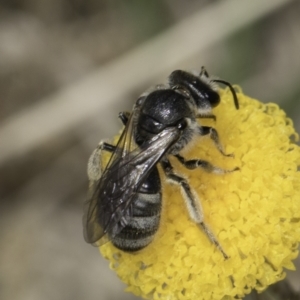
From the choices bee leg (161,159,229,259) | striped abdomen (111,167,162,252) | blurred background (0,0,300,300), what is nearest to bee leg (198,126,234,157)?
bee leg (161,159,229,259)

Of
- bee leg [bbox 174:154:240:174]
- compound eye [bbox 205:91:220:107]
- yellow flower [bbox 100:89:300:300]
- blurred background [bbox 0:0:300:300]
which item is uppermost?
blurred background [bbox 0:0:300:300]

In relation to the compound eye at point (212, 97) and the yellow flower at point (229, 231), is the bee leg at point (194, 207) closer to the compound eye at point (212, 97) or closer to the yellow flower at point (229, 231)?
the yellow flower at point (229, 231)

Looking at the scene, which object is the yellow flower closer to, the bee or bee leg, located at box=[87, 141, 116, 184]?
the bee

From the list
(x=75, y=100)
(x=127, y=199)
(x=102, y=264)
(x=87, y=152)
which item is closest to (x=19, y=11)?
(x=75, y=100)

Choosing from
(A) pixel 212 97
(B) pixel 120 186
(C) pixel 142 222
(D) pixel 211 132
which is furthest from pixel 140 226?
(A) pixel 212 97

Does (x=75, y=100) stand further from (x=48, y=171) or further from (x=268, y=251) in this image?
(x=268, y=251)

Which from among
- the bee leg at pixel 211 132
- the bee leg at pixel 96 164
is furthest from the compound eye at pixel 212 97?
the bee leg at pixel 96 164

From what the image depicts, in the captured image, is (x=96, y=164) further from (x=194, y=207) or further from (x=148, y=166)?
(x=194, y=207)

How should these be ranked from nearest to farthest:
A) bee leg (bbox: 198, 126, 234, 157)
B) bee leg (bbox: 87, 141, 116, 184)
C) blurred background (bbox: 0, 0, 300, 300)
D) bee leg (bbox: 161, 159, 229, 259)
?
bee leg (bbox: 161, 159, 229, 259)
bee leg (bbox: 198, 126, 234, 157)
bee leg (bbox: 87, 141, 116, 184)
blurred background (bbox: 0, 0, 300, 300)
